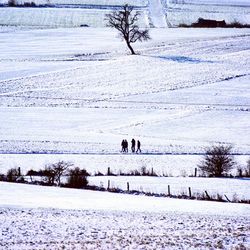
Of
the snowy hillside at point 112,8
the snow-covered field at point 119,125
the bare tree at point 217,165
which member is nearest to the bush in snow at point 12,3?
the snowy hillside at point 112,8

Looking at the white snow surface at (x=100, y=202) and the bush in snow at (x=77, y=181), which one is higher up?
the bush in snow at (x=77, y=181)

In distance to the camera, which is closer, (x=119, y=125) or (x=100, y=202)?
(x=100, y=202)

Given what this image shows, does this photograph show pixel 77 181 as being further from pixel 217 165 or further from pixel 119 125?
pixel 119 125

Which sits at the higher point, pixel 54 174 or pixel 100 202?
pixel 54 174

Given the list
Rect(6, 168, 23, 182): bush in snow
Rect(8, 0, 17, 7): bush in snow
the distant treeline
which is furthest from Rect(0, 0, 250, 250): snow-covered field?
Rect(8, 0, 17, 7): bush in snow

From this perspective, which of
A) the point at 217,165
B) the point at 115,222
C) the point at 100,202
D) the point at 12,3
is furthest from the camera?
the point at 12,3

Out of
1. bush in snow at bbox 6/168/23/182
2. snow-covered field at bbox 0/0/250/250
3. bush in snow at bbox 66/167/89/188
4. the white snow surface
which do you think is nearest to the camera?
snow-covered field at bbox 0/0/250/250

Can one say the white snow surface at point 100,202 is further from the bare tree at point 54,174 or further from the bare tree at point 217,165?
the bare tree at point 217,165

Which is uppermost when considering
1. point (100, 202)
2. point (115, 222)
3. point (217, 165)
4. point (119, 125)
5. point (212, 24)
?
point (212, 24)

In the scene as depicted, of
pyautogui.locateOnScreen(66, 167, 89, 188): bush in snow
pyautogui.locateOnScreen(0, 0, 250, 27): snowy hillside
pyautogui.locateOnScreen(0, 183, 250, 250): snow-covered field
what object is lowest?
pyautogui.locateOnScreen(0, 183, 250, 250): snow-covered field

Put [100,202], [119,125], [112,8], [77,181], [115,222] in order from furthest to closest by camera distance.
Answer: [112,8] < [119,125] < [77,181] < [100,202] < [115,222]

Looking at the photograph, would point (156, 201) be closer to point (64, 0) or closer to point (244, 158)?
point (244, 158)

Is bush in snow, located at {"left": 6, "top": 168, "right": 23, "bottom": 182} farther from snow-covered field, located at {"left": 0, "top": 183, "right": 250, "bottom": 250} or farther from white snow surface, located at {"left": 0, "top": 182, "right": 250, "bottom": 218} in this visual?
snow-covered field, located at {"left": 0, "top": 183, "right": 250, "bottom": 250}

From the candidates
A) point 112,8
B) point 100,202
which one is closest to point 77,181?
point 100,202
